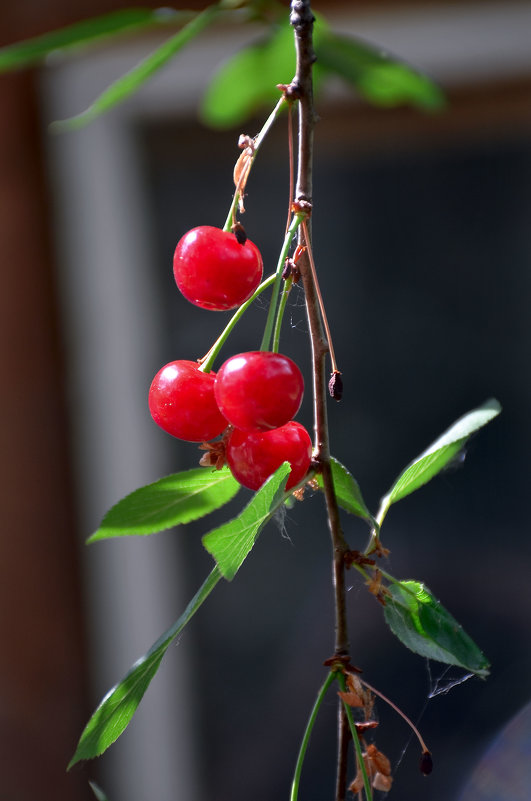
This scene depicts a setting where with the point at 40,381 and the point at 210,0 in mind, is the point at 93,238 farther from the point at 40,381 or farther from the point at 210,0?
the point at 210,0

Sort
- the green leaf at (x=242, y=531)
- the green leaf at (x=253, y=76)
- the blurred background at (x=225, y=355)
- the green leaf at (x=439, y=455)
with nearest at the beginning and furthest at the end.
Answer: the green leaf at (x=242, y=531) < the green leaf at (x=439, y=455) < the green leaf at (x=253, y=76) < the blurred background at (x=225, y=355)

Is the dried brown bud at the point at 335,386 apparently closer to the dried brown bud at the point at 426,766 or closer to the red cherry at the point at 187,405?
the red cherry at the point at 187,405

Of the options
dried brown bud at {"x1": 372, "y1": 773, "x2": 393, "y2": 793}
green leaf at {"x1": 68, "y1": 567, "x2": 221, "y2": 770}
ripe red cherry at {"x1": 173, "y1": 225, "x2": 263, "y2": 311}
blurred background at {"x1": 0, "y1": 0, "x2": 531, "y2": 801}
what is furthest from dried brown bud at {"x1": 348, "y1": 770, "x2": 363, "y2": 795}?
blurred background at {"x1": 0, "y1": 0, "x2": 531, "y2": 801}

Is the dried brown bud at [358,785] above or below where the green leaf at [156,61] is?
below

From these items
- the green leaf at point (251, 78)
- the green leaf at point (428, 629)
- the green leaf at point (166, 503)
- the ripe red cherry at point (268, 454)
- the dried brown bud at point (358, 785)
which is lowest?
the dried brown bud at point (358, 785)

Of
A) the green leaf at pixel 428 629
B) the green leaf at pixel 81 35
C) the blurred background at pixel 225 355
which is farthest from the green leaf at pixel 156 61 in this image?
the blurred background at pixel 225 355

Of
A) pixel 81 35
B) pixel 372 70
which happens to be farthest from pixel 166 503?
pixel 372 70
